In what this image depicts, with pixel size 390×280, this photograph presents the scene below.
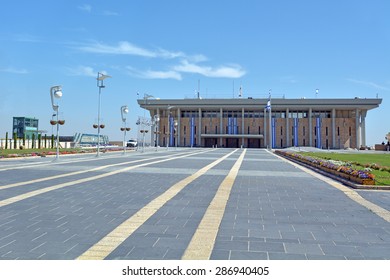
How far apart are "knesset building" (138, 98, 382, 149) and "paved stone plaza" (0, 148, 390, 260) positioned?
67770 millimetres

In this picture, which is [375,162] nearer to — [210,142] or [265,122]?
[265,122]

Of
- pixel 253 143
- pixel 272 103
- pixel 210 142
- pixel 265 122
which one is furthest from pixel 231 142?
pixel 272 103

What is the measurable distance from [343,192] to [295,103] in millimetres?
71680

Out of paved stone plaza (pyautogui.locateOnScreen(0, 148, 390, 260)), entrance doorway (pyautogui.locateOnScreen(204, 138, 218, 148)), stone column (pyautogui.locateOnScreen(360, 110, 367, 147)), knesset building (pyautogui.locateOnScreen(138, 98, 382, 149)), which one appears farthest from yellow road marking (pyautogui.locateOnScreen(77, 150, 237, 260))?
stone column (pyautogui.locateOnScreen(360, 110, 367, 147))

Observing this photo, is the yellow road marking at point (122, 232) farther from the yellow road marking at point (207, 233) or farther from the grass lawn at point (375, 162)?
the grass lawn at point (375, 162)

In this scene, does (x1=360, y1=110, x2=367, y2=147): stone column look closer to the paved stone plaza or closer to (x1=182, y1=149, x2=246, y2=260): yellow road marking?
the paved stone plaza

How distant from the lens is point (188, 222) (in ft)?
19.6

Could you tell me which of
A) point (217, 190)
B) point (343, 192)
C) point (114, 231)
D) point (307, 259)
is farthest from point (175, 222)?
point (343, 192)

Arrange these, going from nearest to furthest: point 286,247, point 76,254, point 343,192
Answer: point 76,254 → point 286,247 → point 343,192

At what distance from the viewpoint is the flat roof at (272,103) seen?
75625mm

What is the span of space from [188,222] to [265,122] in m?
A: 77.5

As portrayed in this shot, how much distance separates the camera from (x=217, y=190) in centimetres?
975

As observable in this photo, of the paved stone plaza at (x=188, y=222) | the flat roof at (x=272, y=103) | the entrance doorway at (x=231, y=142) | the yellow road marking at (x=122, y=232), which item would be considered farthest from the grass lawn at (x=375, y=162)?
the entrance doorway at (x=231, y=142)
